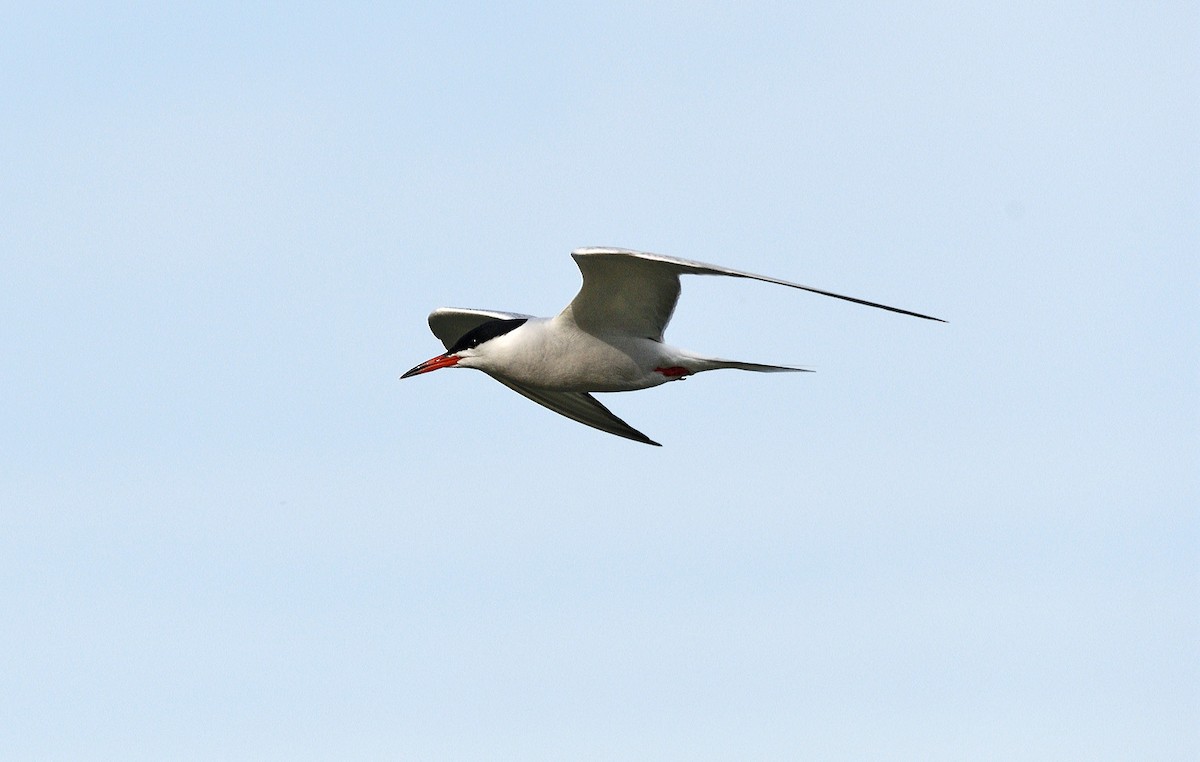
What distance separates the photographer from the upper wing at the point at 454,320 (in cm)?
1526

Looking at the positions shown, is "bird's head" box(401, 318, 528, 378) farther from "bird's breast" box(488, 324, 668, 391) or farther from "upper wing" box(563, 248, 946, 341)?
"upper wing" box(563, 248, 946, 341)

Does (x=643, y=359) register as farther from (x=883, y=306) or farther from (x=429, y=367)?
(x=883, y=306)

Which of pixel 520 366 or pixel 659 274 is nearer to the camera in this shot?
pixel 659 274

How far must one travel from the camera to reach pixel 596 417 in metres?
15.7

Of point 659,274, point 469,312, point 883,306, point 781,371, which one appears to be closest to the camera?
point 883,306

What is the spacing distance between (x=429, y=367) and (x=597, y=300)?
6.37ft

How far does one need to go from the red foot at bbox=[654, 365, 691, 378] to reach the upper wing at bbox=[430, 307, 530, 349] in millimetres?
2237

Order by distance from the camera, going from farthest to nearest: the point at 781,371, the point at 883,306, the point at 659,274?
1. the point at 781,371
2. the point at 659,274
3. the point at 883,306

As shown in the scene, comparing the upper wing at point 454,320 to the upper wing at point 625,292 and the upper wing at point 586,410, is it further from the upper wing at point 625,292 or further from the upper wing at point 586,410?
the upper wing at point 625,292

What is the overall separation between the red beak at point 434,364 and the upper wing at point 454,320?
4.67 ft

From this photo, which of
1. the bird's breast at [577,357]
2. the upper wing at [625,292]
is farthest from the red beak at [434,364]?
the upper wing at [625,292]

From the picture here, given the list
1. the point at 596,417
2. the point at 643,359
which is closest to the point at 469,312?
the point at 596,417

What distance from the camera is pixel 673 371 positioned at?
43.4 ft

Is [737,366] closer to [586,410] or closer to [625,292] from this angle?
[625,292]
